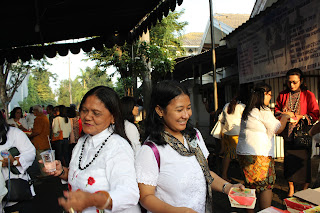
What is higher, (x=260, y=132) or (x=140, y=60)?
(x=140, y=60)

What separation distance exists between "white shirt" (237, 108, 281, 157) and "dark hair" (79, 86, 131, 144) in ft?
7.52

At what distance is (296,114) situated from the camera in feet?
13.1

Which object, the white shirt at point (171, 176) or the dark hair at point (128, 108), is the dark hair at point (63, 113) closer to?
the dark hair at point (128, 108)

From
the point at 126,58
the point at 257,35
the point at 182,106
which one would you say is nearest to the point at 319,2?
the point at 257,35

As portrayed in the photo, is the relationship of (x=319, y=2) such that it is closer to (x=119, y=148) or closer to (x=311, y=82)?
(x=311, y=82)

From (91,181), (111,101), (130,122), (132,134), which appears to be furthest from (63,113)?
(91,181)

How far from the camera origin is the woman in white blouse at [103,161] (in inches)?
57.9

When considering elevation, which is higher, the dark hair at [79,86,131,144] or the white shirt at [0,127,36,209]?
the dark hair at [79,86,131,144]

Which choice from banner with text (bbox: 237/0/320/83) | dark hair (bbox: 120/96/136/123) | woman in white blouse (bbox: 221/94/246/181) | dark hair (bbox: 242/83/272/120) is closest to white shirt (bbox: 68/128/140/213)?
dark hair (bbox: 120/96/136/123)

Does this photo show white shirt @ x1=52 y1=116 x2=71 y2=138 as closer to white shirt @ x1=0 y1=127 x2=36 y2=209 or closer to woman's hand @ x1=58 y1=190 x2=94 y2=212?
white shirt @ x1=0 y1=127 x2=36 y2=209

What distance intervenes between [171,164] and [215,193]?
368cm

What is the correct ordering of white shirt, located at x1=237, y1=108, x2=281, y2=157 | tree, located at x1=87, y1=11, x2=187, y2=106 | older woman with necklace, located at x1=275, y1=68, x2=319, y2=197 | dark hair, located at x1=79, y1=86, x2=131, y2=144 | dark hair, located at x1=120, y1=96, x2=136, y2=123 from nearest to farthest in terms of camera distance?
dark hair, located at x1=79, y1=86, x2=131, y2=144, white shirt, located at x1=237, y1=108, x2=281, y2=157, older woman with necklace, located at x1=275, y1=68, x2=319, y2=197, dark hair, located at x1=120, y1=96, x2=136, y2=123, tree, located at x1=87, y1=11, x2=187, y2=106

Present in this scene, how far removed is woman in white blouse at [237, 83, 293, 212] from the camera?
11.6 feet

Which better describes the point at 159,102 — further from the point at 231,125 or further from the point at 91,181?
the point at 231,125
